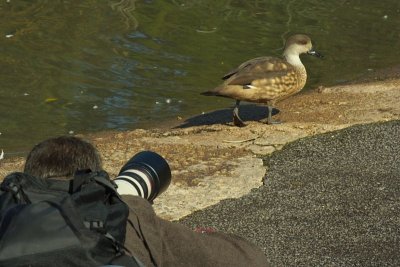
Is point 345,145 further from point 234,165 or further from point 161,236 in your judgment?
point 161,236

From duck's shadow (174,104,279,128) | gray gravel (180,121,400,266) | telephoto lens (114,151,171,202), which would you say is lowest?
duck's shadow (174,104,279,128)

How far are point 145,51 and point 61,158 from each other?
34.4 feet

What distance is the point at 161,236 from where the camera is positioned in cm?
322

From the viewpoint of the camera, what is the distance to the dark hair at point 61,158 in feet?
10.00

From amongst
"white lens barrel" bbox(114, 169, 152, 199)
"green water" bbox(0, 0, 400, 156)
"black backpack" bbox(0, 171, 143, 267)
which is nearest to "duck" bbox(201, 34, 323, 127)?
"green water" bbox(0, 0, 400, 156)

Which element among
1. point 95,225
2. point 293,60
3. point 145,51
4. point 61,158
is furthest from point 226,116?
point 95,225

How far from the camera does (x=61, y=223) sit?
2.65 metres

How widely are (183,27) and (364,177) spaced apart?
864 cm

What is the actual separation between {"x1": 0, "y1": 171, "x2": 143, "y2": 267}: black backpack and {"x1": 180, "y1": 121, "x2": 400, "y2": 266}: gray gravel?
112 inches

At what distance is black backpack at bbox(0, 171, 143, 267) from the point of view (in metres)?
2.63

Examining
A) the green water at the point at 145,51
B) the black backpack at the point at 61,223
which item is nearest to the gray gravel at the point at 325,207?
the black backpack at the point at 61,223

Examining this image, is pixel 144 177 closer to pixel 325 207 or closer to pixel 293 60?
pixel 325 207

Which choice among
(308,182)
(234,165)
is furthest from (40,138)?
(308,182)

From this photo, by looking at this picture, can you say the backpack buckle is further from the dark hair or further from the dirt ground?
the dirt ground
